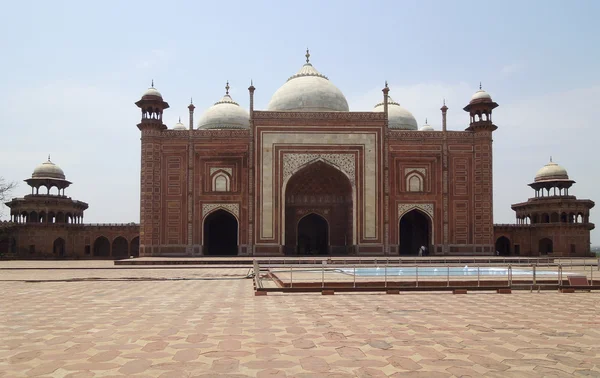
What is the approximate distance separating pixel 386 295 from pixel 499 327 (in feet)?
10.2

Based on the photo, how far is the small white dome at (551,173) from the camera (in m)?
27.6

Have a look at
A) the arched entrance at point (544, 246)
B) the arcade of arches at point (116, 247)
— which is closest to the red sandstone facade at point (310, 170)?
the arched entrance at point (544, 246)

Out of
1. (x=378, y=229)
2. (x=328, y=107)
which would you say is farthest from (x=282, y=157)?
(x=378, y=229)

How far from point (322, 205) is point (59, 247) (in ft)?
44.2

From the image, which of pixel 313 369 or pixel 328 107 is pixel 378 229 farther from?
pixel 313 369

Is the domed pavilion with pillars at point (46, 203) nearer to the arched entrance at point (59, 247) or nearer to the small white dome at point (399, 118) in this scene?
the arched entrance at point (59, 247)

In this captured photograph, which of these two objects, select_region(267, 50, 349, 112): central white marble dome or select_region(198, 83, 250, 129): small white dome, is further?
select_region(198, 83, 250, 129): small white dome

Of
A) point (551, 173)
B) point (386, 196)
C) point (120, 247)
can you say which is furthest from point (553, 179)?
point (120, 247)

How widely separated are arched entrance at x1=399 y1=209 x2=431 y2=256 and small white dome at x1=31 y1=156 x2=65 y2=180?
17497mm

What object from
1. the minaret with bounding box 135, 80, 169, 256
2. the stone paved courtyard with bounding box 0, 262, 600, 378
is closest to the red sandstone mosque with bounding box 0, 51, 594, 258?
the minaret with bounding box 135, 80, 169, 256

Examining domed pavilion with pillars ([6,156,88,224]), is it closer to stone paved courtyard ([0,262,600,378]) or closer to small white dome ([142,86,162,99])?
small white dome ([142,86,162,99])

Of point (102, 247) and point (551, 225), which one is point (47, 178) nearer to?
point (102, 247)

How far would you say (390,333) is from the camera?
16.5ft

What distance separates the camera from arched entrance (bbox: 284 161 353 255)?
23.4 metres
